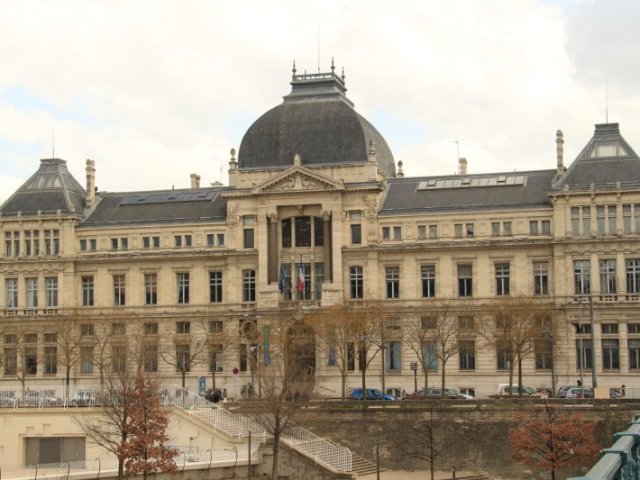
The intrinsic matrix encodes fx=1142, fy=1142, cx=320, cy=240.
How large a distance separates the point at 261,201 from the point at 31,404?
32.0 metres

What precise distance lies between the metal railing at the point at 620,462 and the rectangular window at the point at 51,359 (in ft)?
311

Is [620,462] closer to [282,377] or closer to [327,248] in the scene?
[282,377]

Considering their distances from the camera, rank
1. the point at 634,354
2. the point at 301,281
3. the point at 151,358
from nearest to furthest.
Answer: the point at 634,354 < the point at 301,281 < the point at 151,358

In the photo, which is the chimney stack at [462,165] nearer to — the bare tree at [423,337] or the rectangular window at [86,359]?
the bare tree at [423,337]

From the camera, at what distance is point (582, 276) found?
92.6 metres

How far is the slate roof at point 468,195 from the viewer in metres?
96.1

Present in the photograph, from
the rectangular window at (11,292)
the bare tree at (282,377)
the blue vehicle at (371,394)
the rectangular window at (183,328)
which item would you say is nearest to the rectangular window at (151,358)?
the rectangular window at (183,328)

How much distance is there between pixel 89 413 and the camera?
72625 mm

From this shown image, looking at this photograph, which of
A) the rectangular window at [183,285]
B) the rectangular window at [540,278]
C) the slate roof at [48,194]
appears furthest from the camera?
the slate roof at [48,194]

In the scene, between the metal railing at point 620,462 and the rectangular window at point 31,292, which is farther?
the rectangular window at point 31,292

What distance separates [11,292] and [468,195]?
43.1 m

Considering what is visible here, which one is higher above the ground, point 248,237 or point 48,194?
point 48,194

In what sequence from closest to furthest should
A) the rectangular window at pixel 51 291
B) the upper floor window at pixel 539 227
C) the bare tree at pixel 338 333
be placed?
the bare tree at pixel 338 333 < the upper floor window at pixel 539 227 < the rectangular window at pixel 51 291

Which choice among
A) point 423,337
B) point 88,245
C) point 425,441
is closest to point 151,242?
point 88,245
